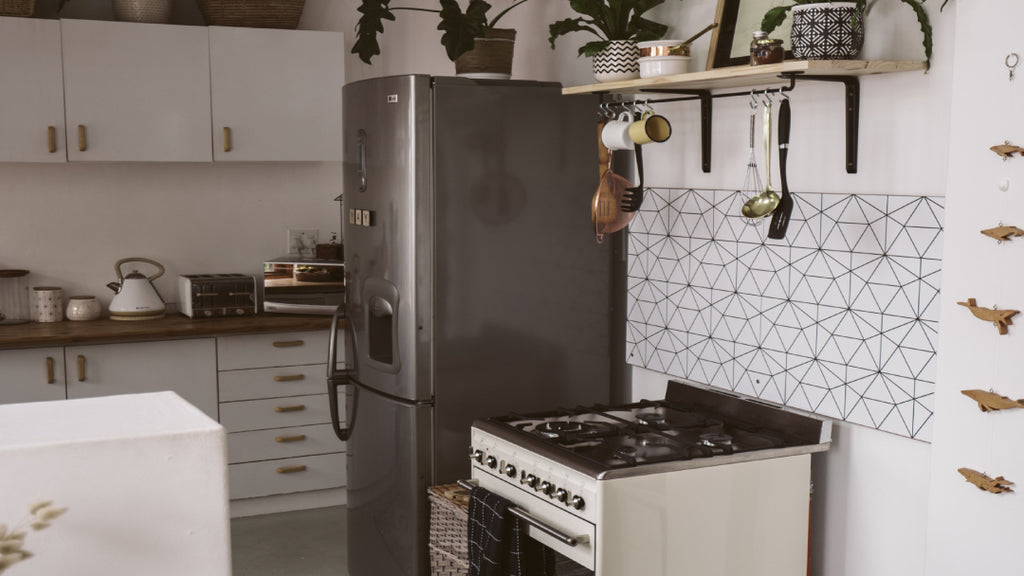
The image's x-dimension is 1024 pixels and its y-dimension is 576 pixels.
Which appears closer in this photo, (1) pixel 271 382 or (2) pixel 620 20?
(2) pixel 620 20

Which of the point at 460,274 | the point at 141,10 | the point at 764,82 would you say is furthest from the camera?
the point at 141,10

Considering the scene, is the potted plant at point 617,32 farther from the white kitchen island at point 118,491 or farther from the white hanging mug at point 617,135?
the white kitchen island at point 118,491

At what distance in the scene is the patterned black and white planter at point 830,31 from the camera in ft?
6.98

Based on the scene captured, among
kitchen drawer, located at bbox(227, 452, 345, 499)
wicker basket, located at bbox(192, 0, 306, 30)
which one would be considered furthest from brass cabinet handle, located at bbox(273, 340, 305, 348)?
wicker basket, located at bbox(192, 0, 306, 30)

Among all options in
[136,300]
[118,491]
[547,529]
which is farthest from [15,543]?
[136,300]

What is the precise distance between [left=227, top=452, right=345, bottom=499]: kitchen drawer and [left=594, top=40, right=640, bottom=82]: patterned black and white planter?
2374 mm

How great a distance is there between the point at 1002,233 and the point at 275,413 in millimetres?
3119

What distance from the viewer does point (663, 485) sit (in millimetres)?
2193

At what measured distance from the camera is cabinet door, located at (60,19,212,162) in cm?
401

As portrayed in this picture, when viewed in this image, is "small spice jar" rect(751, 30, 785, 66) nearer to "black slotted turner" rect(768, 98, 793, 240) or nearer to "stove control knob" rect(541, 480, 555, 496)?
"black slotted turner" rect(768, 98, 793, 240)

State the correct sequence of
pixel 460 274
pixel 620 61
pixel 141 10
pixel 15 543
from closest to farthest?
pixel 15 543
pixel 620 61
pixel 460 274
pixel 141 10

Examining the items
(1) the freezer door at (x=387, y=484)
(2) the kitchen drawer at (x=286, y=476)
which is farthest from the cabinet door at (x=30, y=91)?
(1) the freezer door at (x=387, y=484)

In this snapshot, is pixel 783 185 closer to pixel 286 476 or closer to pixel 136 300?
pixel 286 476

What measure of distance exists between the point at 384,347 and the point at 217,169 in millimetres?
1874
